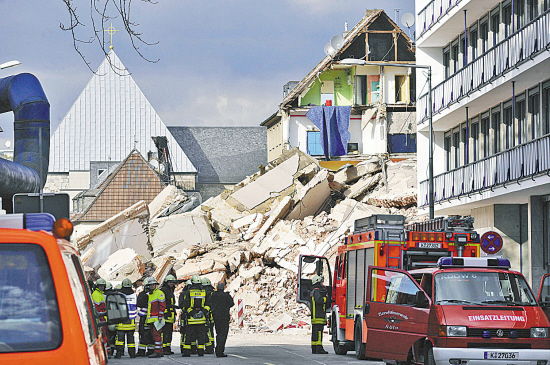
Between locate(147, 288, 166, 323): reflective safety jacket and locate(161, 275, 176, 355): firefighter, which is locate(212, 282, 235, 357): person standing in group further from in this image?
locate(147, 288, 166, 323): reflective safety jacket

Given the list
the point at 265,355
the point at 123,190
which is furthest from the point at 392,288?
the point at 123,190

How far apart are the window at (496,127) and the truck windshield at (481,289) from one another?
602 inches

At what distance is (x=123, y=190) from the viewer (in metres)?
61.7

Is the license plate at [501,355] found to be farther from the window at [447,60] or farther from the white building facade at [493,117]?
the window at [447,60]

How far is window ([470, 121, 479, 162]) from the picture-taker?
29422mm

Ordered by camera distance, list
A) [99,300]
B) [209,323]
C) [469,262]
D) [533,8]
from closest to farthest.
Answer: [469,262] < [99,300] < [209,323] < [533,8]

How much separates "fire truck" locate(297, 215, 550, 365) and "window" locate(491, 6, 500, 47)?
12.4 m

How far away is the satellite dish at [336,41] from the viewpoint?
52.7 m

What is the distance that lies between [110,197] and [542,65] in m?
43.9

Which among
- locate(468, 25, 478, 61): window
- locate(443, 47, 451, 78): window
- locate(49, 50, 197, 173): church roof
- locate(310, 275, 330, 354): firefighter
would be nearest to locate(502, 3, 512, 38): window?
locate(468, 25, 478, 61): window

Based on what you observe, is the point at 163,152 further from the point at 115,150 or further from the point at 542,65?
the point at 542,65

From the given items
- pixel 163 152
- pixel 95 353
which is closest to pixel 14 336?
pixel 95 353

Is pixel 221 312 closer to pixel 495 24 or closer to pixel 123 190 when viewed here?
pixel 495 24

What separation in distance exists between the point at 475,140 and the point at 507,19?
16.4 ft
